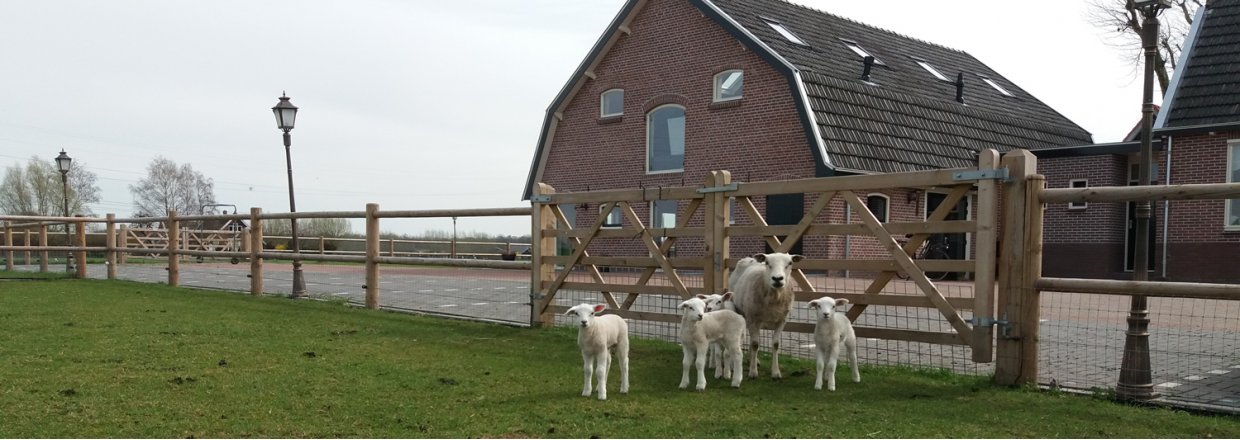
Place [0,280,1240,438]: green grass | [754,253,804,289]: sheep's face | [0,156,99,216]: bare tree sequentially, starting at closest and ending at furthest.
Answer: [0,280,1240,438]: green grass, [754,253,804,289]: sheep's face, [0,156,99,216]: bare tree

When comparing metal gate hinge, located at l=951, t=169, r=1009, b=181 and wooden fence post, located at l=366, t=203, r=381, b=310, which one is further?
wooden fence post, located at l=366, t=203, r=381, b=310

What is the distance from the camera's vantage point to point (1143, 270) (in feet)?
21.3

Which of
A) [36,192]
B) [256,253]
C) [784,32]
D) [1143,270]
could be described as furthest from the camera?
[36,192]

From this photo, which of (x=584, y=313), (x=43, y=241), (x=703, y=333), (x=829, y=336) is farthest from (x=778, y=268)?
(x=43, y=241)

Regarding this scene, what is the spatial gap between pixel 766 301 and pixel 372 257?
24.1 feet

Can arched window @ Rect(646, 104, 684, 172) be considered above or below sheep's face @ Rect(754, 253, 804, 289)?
above

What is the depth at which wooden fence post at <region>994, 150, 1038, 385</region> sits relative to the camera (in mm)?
6691

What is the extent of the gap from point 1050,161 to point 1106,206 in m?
1.74

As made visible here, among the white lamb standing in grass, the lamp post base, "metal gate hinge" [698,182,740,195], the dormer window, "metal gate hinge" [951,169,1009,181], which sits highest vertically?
the dormer window

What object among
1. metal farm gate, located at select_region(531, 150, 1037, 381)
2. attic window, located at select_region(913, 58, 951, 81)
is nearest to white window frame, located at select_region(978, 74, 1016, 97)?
attic window, located at select_region(913, 58, 951, 81)

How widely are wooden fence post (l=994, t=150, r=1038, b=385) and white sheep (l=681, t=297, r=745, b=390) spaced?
202 cm

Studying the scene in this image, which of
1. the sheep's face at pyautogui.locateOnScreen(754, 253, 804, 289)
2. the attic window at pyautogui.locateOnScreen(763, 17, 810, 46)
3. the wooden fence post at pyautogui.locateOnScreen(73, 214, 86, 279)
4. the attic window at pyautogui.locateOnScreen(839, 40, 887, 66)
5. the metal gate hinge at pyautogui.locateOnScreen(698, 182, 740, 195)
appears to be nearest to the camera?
the sheep's face at pyautogui.locateOnScreen(754, 253, 804, 289)

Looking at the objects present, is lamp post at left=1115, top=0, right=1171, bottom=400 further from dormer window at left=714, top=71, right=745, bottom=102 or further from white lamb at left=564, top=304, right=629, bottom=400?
dormer window at left=714, top=71, right=745, bottom=102

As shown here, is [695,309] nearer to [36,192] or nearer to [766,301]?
[766,301]
